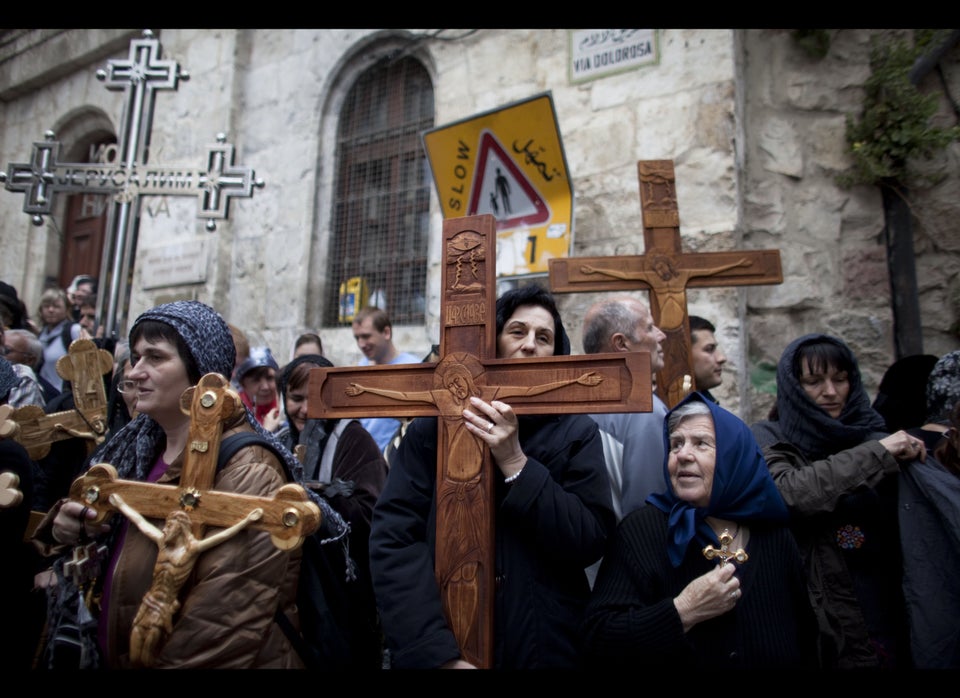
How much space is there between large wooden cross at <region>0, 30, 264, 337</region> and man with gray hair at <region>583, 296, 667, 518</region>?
9.77 ft

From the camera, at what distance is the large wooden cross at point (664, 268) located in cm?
337

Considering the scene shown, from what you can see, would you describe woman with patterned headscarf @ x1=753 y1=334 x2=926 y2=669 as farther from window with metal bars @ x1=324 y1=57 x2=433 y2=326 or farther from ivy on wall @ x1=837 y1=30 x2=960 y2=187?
window with metal bars @ x1=324 y1=57 x2=433 y2=326

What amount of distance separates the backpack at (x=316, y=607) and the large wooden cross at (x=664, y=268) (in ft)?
6.00

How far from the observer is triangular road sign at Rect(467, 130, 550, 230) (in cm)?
439

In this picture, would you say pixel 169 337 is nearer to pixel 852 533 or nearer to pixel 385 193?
pixel 852 533

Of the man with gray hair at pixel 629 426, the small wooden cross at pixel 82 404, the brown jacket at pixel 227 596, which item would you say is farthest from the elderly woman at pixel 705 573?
the small wooden cross at pixel 82 404

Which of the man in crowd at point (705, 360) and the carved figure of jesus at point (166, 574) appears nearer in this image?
the carved figure of jesus at point (166, 574)

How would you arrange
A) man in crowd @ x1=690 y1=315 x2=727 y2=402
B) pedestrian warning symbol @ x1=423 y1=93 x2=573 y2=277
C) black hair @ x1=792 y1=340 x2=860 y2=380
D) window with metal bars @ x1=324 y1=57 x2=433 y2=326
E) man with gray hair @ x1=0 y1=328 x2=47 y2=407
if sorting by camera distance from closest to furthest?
black hair @ x1=792 y1=340 x2=860 y2=380 < man with gray hair @ x1=0 y1=328 x2=47 y2=407 < man in crowd @ x1=690 y1=315 x2=727 y2=402 < pedestrian warning symbol @ x1=423 y1=93 x2=573 y2=277 < window with metal bars @ x1=324 y1=57 x2=433 y2=326

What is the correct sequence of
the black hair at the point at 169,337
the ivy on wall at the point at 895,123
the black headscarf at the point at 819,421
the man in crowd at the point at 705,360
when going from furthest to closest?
the ivy on wall at the point at 895,123
the man in crowd at the point at 705,360
the black headscarf at the point at 819,421
the black hair at the point at 169,337

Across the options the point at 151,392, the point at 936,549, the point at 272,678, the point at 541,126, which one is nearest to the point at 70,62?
the point at 541,126

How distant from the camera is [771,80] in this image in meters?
5.25

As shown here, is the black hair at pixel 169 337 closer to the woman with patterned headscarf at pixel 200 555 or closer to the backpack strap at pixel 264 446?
the woman with patterned headscarf at pixel 200 555

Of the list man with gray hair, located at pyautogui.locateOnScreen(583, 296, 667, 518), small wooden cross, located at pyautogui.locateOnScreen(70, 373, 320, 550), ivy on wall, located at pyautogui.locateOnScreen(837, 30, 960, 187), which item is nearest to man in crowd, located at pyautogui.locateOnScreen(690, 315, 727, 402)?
man with gray hair, located at pyautogui.locateOnScreen(583, 296, 667, 518)

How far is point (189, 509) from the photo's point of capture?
1.81 meters
